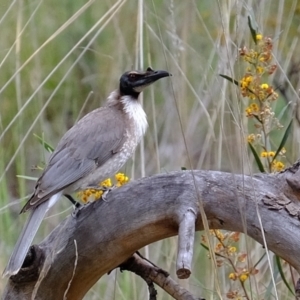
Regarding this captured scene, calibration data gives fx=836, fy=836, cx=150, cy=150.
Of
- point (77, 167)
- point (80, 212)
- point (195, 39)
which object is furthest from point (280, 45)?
point (80, 212)

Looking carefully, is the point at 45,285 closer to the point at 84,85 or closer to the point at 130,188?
the point at 130,188

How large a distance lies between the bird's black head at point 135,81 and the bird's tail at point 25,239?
643 mm

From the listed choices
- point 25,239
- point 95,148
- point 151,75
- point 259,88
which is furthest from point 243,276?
point 151,75

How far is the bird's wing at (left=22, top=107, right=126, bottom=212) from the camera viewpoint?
10.2 ft

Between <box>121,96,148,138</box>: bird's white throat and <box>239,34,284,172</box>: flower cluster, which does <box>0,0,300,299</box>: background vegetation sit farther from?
<box>239,34,284,172</box>: flower cluster

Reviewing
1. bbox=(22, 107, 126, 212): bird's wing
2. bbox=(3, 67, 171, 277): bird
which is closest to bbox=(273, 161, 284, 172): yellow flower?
bbox=(3, 67, 171, 277): bird

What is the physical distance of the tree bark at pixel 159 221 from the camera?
2395 millimetres

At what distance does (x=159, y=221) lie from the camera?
2.58 m

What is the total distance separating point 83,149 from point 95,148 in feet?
0.19

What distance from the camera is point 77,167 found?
3205 millimetres

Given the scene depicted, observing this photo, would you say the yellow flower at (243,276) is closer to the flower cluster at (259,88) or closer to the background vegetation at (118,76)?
the flower cluster at (259,88)

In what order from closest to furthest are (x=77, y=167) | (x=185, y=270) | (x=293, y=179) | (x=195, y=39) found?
(x=185, y=270) → (x=293, y=179) → (x=77, y=167) → (x=195, y=39)

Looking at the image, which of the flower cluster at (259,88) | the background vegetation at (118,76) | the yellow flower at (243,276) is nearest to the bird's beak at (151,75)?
the background vegetation at (118,76)

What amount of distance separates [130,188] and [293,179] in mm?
530
